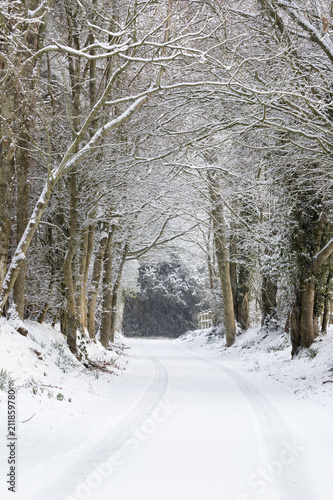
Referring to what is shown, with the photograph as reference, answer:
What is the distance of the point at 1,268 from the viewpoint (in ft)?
24.7

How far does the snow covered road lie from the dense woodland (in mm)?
3252

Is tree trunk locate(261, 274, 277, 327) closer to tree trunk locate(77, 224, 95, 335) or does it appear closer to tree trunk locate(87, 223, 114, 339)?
tree trunk locate(87, 223, 114, 339)

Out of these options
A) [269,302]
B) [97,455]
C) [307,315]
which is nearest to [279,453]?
[97,455]

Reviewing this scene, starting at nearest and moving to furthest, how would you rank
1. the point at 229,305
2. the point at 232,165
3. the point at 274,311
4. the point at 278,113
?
the point at 278,113, the point at 232,165, the point at 274,311, the point at 229,305

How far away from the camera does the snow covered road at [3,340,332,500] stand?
349 cm

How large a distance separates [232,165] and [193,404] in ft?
20.2

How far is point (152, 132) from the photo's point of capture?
996 cm

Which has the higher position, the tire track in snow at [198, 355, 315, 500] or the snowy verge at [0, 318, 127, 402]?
the snowy verge at [0, 318, 127, 402]

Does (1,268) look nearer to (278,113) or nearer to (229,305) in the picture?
(278,113)

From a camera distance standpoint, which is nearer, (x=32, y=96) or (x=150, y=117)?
(x=32, y=96)

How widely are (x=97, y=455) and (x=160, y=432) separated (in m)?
1.13

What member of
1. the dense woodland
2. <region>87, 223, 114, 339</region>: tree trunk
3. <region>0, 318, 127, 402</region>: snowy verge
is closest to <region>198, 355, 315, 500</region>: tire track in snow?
<region>0, 318, 127, 402</region>: snowy verge

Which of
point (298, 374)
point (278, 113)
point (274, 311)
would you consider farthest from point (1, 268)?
point (274, 311)

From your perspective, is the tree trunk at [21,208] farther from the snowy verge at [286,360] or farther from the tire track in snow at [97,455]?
the snowy verge at [286,360]
